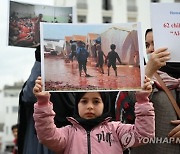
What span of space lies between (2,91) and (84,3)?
83.2ft

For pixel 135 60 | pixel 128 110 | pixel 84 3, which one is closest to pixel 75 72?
pixel 135 60

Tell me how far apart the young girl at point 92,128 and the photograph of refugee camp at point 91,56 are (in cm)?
10

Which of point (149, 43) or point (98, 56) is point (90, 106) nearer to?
point (98, 56)

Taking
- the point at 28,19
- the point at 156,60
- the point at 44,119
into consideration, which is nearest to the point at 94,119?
the point at 44,119

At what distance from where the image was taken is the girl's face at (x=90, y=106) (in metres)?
2.14

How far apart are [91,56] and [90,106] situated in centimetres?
26

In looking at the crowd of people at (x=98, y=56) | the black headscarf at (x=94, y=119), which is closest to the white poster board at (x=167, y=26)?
the crowd of people at (x=98, y=56)

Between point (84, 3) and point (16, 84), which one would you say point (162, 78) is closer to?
point (84, 3)

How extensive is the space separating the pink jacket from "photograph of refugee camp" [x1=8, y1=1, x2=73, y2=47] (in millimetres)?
625

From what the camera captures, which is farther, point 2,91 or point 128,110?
point 2,91

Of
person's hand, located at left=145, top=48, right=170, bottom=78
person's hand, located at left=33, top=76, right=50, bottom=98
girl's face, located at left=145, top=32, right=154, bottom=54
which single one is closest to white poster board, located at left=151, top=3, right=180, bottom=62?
person's hand, located at left=145, top=48, right=170, bottom=78

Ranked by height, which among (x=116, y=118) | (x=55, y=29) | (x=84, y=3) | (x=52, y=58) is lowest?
A: (x=116, y=118)

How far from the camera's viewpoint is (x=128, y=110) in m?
2.39

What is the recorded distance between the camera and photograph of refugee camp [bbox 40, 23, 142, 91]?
6.69 feet
